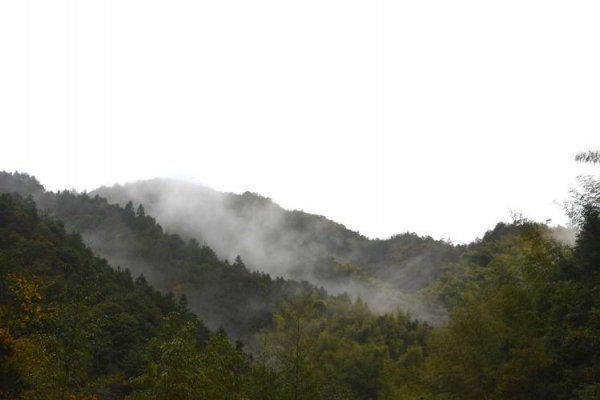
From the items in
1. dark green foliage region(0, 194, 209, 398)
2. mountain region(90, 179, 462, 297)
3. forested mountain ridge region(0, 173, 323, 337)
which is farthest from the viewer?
mountain region(90, 179, 462, 297)

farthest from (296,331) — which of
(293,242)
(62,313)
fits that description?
(293,242)

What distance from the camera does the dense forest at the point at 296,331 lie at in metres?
12.3

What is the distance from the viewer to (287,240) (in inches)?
5039

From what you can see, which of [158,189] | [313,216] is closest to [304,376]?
[313,216]

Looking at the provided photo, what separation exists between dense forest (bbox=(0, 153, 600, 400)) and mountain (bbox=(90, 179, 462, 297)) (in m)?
18.4

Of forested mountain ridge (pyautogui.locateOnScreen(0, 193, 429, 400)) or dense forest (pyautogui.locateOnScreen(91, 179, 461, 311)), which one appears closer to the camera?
forested mountain ridge (pyautogui.locateOnScreen(0, 193, 429, 400))

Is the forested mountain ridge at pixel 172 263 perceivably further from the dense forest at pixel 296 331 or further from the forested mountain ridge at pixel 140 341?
the forested mountain ridge at pixel 140 341

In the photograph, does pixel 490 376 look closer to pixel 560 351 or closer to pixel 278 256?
pixel 560 351

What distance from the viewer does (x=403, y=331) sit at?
50.6 m

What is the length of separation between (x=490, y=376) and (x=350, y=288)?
2815 inches

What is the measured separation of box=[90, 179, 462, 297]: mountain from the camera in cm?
9549

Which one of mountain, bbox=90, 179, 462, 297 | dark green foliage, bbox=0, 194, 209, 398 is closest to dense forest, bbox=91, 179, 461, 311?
mountain, bbox=90, 179, 462, 297

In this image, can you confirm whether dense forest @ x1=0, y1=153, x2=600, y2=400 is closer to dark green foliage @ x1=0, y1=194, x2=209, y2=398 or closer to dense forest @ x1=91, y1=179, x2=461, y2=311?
dark green foliage @ x1=0, y1=194, x2=209, y2=398

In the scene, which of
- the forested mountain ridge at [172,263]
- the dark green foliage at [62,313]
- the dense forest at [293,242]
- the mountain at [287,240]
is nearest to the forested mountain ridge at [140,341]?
the dark green foliage at [62,313]
